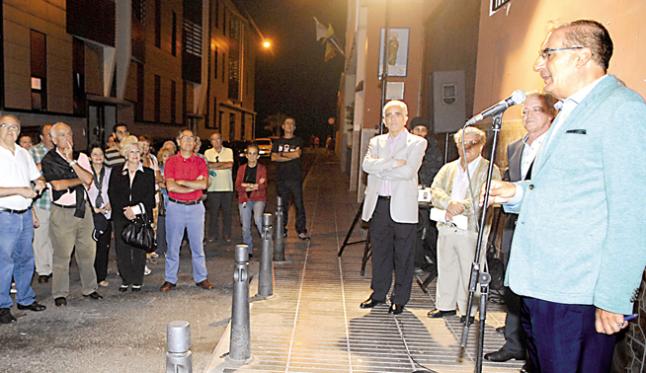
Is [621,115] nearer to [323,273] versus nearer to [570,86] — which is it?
[570,86]

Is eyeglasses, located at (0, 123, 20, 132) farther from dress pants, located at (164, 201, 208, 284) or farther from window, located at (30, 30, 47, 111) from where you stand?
window, located at (30, 30, 47, 111)

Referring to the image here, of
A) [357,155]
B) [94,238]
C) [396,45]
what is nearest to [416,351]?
[94,238]

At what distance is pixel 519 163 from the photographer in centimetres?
446

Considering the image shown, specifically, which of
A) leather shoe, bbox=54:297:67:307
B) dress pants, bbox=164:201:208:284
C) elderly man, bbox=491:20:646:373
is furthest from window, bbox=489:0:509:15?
leather shoe, bbox=54:297:67:307

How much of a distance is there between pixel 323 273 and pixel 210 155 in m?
3.30

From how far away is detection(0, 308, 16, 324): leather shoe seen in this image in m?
5.28

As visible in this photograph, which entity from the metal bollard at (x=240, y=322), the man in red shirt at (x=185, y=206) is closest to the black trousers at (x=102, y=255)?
the man in red shirt at (x=185, y=206)

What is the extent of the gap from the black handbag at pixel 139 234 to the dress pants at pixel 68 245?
420 mm

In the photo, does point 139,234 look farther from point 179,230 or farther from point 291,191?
point 291,191

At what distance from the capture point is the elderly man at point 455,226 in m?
5.03

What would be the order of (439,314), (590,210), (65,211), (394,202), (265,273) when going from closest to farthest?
(590,210), (394,202), (439,314), (65,211), (265,273)

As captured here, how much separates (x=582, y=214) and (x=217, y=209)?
303 inches

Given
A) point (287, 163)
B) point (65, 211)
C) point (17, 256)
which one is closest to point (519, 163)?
point (65, 211)

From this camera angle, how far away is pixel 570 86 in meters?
2.38
